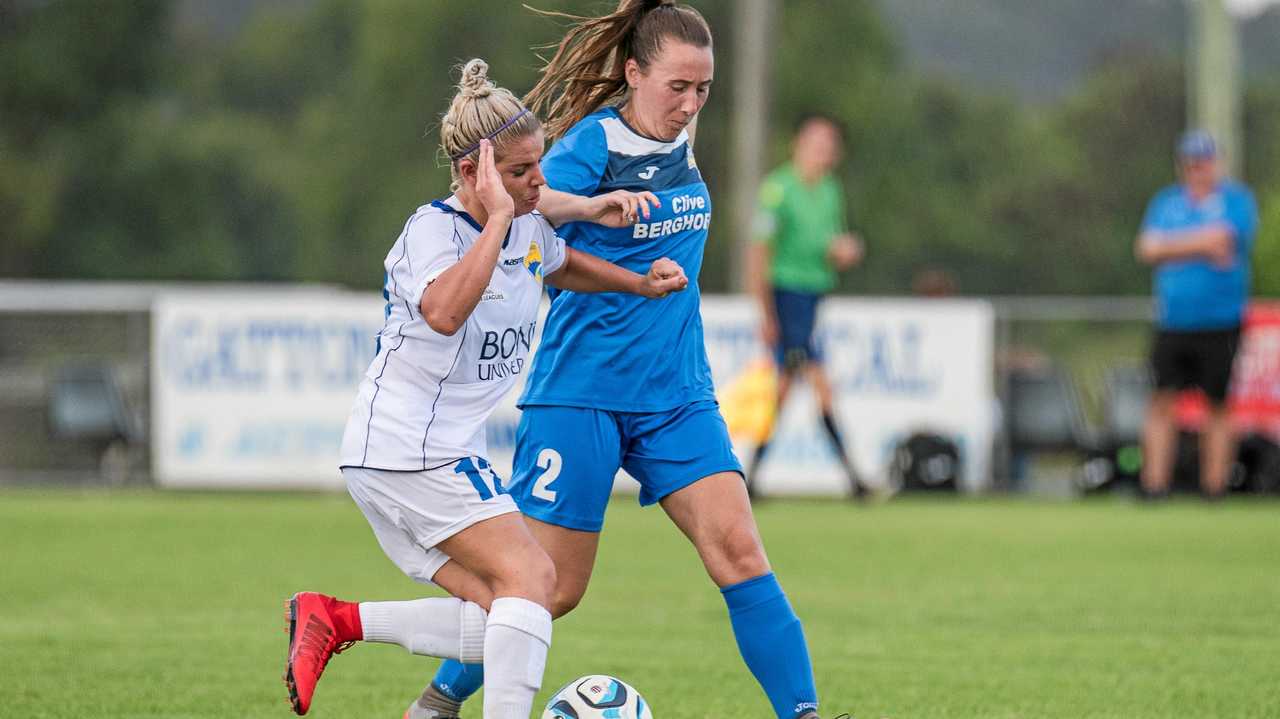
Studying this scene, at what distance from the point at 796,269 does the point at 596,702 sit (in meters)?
8.15

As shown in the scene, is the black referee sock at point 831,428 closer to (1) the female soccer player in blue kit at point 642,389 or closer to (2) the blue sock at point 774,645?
(1) the female soccer player in blue kit at point 642,389

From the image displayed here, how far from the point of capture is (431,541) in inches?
185

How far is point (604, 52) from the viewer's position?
5449 millimetres

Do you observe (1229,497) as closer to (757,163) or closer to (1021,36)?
(757,163)

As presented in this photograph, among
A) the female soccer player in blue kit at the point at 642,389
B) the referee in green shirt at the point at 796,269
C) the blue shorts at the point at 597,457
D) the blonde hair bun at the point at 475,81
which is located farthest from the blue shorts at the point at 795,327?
the blonde hair bun at the point at 475,81

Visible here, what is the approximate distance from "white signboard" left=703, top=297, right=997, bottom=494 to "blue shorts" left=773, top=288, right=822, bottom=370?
194 centimetres

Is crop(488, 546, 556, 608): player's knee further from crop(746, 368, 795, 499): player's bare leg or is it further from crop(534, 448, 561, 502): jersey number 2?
crop(746, 368, 795, 499): player's bare leg

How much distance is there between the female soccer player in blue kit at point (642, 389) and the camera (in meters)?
5.09

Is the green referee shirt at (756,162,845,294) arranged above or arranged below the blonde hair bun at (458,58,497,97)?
below

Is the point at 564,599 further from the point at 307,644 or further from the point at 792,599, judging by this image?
the point at 792,599

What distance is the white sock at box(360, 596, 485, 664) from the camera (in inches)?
192

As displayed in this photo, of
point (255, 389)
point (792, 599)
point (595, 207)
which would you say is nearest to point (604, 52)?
point (595, 207)

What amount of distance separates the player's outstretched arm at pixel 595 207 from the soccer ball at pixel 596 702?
1219 millimetres

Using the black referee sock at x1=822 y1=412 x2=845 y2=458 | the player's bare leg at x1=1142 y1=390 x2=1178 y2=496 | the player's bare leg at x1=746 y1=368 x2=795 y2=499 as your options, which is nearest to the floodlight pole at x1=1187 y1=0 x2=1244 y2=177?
the player's bare leg at x1=1142 y1=390 x2=1178 y2=496
